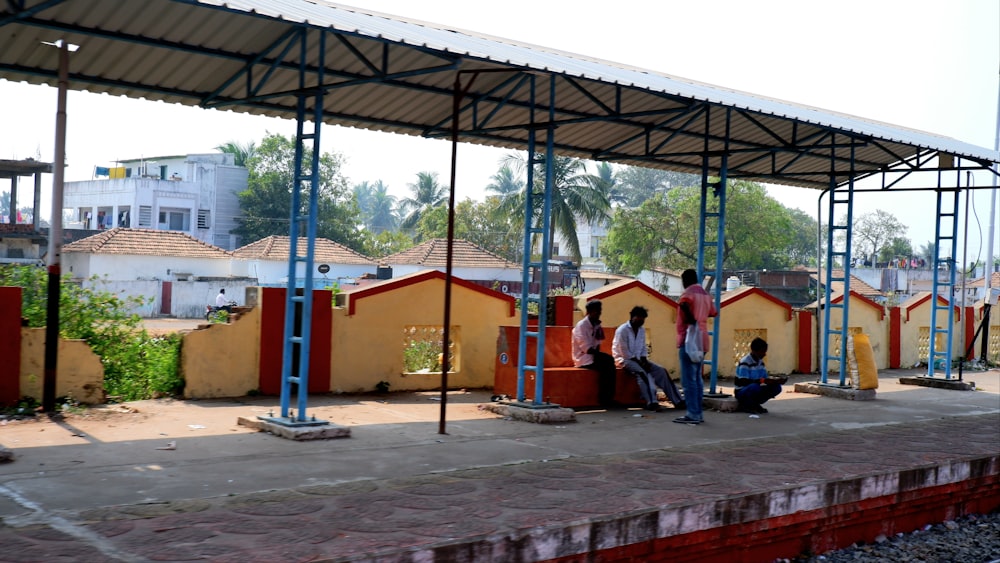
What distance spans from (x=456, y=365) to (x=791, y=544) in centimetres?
643

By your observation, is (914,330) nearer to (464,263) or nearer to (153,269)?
(464,263)

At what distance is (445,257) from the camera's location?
47344 mm

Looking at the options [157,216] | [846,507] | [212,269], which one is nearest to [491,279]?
[212,269]

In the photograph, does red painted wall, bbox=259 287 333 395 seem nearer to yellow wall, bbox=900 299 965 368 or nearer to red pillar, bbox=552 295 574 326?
red pillar, bbox=552 295 574 326

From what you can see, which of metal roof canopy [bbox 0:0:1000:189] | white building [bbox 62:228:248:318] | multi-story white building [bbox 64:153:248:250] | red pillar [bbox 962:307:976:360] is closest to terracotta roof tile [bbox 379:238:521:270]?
white building [bbox 62:228:248:318]

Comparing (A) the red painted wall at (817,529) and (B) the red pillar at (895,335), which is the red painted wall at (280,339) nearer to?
(A) the red painted wall at (817,529)

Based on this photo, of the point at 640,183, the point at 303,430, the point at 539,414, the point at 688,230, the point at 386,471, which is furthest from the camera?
the point at 640,183

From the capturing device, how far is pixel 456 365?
1320 centimetres

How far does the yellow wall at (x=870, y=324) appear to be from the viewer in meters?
18.6

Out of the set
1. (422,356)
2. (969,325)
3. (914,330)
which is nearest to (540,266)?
(422,356)

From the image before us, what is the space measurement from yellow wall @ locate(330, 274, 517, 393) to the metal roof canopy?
225 centimetres

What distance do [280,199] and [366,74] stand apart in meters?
50.3

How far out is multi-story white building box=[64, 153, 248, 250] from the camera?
5553 cm

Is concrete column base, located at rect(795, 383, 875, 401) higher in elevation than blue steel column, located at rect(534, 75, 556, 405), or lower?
lower
